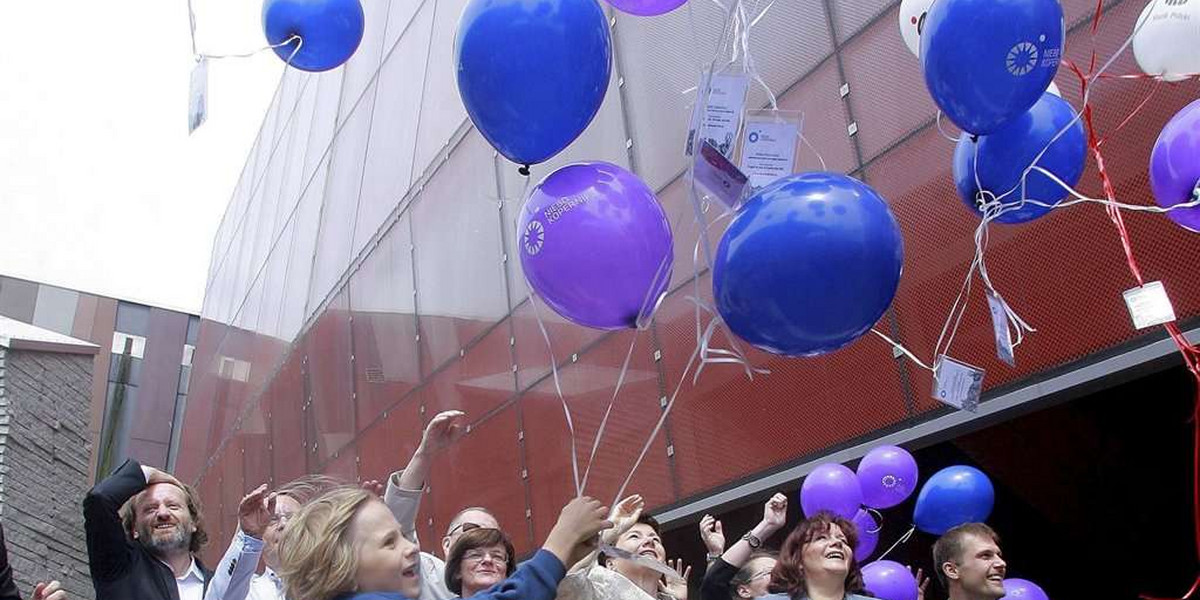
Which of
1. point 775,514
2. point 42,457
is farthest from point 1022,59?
point 42,457

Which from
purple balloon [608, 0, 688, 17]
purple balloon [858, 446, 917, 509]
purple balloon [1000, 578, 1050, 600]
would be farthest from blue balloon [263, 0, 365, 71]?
purple balloon [1000, 578, 1050, 600]

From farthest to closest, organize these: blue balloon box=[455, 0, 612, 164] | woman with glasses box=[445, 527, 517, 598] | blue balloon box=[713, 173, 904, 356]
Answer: woman with glasses box=[445, 527, 517, 598] → blue balloon box=[455, 0, 612, 164] → blue balloon box=[713, 173, 904, 356]

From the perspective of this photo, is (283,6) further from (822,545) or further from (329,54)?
(822,545)

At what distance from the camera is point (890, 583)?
15.8 feet

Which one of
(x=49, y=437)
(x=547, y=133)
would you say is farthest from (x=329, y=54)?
(x=49, y=437)

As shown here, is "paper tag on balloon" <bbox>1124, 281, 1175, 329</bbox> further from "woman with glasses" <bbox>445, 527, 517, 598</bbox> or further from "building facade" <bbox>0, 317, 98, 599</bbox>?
"building facade" <bbox>0, 317, 98, 599</bbox>

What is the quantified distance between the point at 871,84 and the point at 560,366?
10.5ft

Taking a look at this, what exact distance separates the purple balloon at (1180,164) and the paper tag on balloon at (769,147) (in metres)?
1.22

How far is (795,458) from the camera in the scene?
19.1ft

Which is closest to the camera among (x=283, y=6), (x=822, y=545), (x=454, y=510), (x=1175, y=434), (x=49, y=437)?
(x=822, y=545)

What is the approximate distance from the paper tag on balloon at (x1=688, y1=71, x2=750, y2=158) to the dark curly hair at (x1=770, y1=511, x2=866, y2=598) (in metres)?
1.21

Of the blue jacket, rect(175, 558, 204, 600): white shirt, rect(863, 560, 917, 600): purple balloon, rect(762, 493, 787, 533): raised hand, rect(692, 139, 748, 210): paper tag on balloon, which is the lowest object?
the blue jacket

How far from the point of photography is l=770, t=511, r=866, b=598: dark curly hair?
3357mm

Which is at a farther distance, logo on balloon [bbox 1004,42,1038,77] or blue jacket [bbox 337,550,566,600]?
logo on balloon [bbox 1004,42,1038,77]
